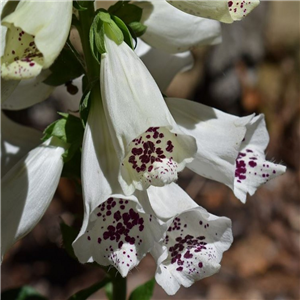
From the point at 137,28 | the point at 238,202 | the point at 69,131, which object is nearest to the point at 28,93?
the point at 69,131

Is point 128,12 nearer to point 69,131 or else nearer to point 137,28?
point 137,28

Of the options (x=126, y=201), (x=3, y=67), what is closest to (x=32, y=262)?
(x=126, y=201)

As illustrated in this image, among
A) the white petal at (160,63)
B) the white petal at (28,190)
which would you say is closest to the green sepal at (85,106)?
the white petal at (28,190)

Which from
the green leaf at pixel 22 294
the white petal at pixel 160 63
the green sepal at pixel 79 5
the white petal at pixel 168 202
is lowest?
the green leaf at pixel 22 294

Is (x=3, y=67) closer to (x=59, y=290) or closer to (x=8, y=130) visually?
(x=8, y=130)

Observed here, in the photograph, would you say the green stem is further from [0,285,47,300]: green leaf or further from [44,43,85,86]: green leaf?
[0,285,47,300]: green leaf

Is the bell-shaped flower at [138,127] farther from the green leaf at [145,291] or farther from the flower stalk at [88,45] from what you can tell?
the green leaf at [145,291]

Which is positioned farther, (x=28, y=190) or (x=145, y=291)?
(x=145, y=291)
